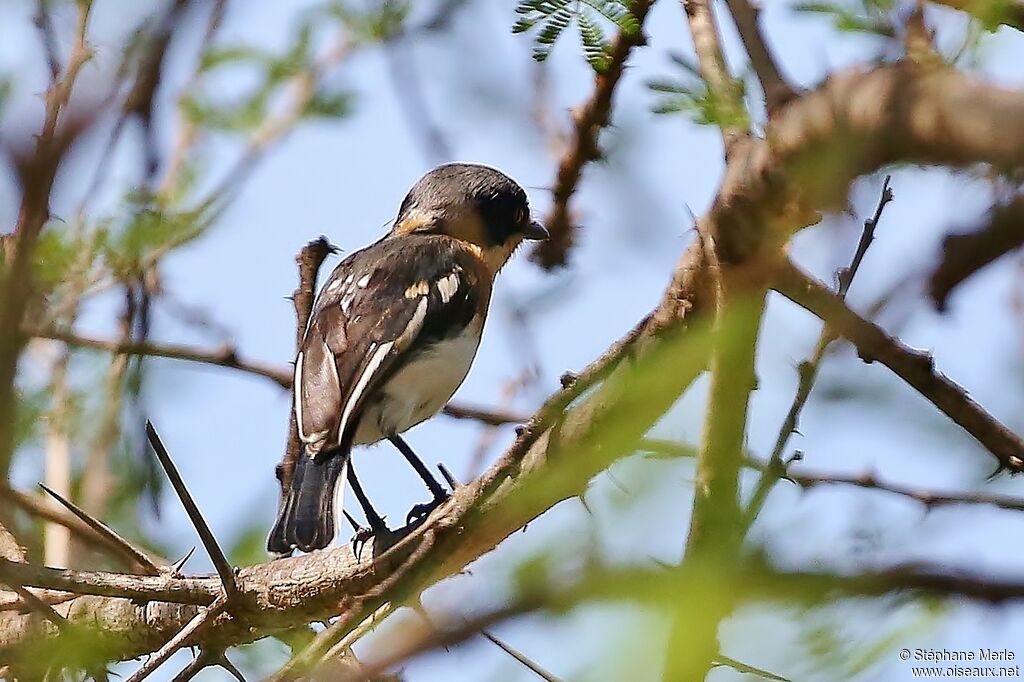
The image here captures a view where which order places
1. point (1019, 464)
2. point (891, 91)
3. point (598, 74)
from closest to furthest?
point (891, 91) → point (1019, 464) → point (598, 74)

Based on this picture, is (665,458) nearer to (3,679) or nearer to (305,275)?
(3,679)

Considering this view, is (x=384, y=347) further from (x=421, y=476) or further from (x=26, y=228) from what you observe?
(x=26, y=228)

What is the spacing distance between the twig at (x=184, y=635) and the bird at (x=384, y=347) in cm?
66

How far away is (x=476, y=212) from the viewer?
21.0 ft

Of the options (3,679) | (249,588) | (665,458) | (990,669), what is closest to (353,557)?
(249,588)

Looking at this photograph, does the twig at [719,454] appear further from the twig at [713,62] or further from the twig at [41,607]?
the twig at [41,607]

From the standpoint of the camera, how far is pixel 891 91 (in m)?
1.36

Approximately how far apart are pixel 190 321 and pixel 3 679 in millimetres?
1975

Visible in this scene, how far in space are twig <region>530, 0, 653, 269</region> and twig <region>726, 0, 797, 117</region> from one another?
103 cm

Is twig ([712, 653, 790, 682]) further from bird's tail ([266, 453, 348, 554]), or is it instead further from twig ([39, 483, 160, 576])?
→ bird's tail ([266, 453, 348, 554])

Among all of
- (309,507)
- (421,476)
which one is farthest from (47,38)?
(421,476)

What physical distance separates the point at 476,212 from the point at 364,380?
178 cm

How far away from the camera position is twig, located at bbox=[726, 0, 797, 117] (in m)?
1.90

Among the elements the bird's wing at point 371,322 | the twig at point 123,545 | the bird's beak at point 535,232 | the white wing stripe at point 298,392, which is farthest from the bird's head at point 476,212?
the twig at point 123,545
